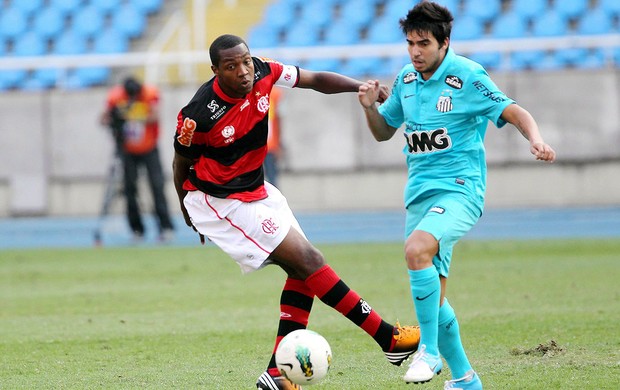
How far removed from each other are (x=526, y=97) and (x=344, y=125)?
3.24 meters

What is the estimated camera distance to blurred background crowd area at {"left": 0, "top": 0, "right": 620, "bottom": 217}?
61.5 ft

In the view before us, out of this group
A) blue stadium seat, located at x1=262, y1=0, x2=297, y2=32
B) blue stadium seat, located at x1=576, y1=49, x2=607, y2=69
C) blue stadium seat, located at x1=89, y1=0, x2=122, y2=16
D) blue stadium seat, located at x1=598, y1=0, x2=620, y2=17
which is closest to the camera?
blue stadium seat, located at x1=576, y1=49, x2=607, y2=69

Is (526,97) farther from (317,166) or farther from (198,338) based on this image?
(198,338)

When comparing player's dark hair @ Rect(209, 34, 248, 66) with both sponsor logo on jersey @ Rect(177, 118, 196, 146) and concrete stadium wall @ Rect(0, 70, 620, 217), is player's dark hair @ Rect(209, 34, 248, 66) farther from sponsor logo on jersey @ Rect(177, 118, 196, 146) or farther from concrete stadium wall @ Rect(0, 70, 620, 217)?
concrete stadium wall @ Rect(0, 70, 620, 217)

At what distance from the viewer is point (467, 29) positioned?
19766mm

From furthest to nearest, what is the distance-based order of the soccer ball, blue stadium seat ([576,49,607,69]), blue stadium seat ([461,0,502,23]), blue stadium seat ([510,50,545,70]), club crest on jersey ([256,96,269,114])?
blue stadium seat ([461,0,502,23]), blue stadium seat ([510,50,545,70]), blue stadium seat ([576,49,607,69]), club crest on jersey ([256,96,269,114]), the soccer ball

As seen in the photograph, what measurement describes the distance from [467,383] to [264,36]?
16.0m

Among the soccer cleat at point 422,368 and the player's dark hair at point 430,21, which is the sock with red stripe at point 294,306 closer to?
the soccer cleat at point 422,368

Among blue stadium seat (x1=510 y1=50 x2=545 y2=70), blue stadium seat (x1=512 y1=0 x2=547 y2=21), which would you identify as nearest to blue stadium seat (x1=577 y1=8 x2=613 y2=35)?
blue stadium seat (x1=512 y1=0 x2=547 y2=21)

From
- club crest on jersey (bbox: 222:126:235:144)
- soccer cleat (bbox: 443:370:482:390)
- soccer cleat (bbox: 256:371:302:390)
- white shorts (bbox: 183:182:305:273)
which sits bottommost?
soccer cleat (bbox: 256:371:302:390)

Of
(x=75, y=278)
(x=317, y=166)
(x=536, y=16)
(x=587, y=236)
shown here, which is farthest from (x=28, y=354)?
(x=536, y=16)

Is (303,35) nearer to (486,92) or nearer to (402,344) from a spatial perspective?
(486,92)

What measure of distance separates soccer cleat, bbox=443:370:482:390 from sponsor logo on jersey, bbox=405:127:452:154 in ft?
3.91

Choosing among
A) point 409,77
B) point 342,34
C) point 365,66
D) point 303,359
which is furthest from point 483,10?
point 303,359
